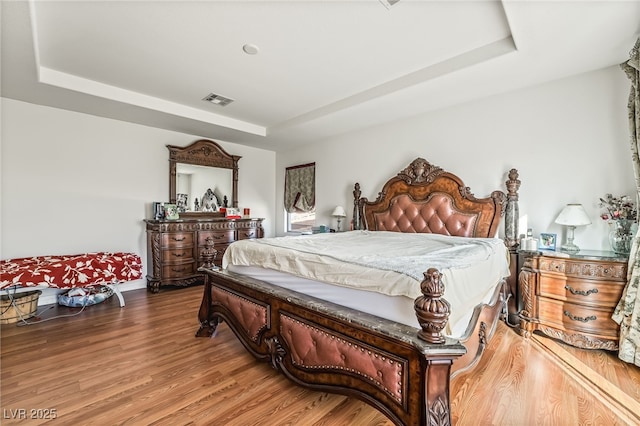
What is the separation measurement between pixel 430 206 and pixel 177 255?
150 inches

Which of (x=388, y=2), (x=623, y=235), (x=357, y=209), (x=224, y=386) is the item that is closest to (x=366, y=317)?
(x=224, y=386)

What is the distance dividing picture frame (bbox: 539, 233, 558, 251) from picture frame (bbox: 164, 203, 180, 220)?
196 inches

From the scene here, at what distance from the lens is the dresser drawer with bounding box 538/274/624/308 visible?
2355 mm

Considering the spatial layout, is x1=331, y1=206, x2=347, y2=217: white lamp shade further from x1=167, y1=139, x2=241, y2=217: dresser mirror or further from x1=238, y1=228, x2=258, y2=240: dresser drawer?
x1=167, y1=139, x2=241, y2=217: dresser mirror

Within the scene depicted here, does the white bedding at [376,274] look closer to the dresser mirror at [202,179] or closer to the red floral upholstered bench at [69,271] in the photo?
the red floral upholstered bench at [69,271]

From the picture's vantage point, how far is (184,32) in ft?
7.70

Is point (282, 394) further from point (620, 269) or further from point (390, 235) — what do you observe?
point (620, 269)

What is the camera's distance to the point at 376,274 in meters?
1.60

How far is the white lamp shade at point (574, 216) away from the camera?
8.58ft

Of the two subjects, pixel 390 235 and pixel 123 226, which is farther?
pixel 123 226

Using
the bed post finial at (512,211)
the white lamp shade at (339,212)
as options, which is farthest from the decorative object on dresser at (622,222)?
the white lamp shade at (339,212)

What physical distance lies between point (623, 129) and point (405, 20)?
7.52 ft

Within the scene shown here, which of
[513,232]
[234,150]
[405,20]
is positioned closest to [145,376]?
[405,20]

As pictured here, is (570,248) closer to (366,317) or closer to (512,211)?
(512,211)
